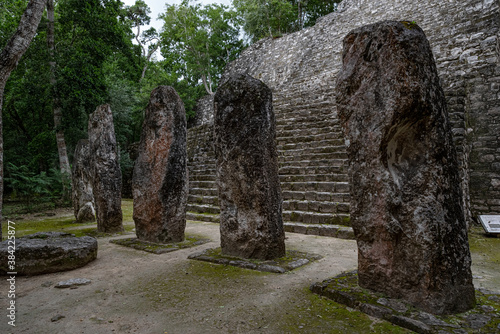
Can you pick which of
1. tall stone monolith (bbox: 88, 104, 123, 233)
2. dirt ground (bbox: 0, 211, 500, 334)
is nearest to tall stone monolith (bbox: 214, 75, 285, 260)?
dirt ground (bbox: 0, 211, 500, 334)

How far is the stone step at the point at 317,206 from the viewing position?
575 cm

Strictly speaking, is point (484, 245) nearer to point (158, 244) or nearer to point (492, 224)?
point (492, 224)

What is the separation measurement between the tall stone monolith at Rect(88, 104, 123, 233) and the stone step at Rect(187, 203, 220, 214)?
2226 millimetres

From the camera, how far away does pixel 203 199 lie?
329 inches

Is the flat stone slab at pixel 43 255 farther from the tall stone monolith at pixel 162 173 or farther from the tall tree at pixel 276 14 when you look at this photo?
the tall tree at pixel 276 14

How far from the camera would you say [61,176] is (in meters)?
9.75

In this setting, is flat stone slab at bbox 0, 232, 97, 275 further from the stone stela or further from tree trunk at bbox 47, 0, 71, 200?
tree trunk at bbox 47, 0, 71, 200

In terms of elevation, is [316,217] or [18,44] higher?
[18,44]

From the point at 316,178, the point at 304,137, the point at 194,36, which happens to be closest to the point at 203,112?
the point at 194,36

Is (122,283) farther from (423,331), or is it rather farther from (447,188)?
(447,188)

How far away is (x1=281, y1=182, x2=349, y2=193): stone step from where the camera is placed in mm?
6227

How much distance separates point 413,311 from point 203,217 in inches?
230

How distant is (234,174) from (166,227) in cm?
170

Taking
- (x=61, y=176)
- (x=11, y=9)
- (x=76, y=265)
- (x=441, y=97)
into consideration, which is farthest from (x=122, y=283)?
(x=11, y=9)
